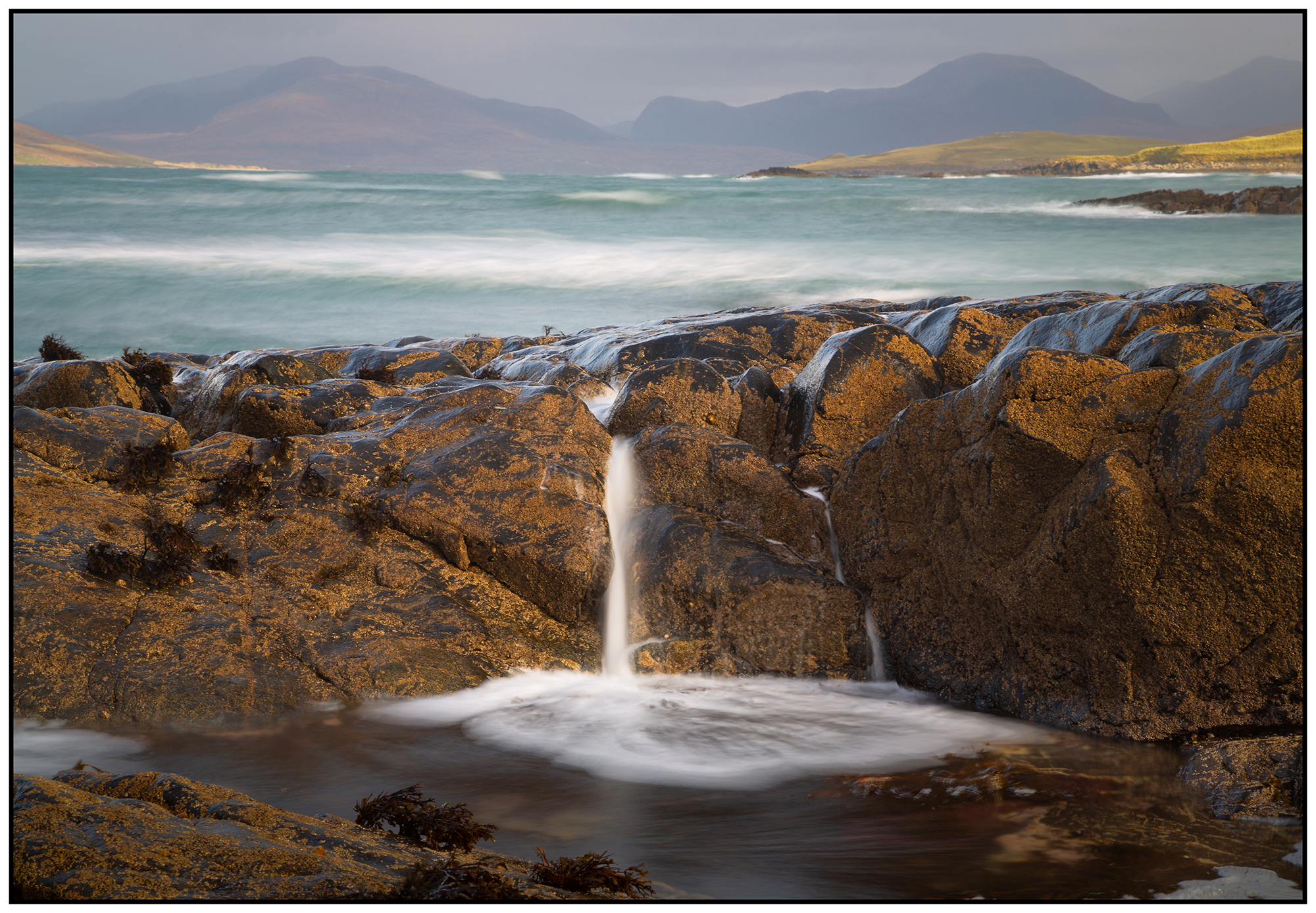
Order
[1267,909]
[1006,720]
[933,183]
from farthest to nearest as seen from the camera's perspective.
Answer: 1. [933,183]
2. [1006,720]
3. [1267,909]

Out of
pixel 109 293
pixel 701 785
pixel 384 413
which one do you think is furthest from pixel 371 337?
pixel 701 785

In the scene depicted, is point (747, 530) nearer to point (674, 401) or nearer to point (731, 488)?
point (731, 488)

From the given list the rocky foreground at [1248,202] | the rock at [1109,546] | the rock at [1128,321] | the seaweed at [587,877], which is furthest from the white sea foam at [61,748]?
the rocky foreground at [1248,202]

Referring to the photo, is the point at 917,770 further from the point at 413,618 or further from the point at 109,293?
the point at 109,293

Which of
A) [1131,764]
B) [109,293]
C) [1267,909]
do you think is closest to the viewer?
[1267,909]

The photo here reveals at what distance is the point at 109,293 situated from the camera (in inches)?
917

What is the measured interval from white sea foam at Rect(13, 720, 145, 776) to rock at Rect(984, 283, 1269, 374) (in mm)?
6470

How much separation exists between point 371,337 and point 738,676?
15980 millimetres

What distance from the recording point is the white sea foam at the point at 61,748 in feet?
15.3

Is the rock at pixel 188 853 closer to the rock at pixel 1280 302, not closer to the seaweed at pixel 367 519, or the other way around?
the seaweed at pixel 367 519

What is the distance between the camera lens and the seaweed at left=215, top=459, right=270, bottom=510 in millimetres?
6207

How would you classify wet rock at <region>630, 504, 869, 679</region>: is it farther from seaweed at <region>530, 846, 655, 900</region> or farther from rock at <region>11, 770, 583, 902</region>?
rock at <region>11, 770, 583, 902</region>

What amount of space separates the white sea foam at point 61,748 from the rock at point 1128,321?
6.47 meters

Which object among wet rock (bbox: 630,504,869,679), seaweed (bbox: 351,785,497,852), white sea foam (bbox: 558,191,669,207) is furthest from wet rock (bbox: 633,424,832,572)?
white sea foam (bbox: 558,191,669,207)
